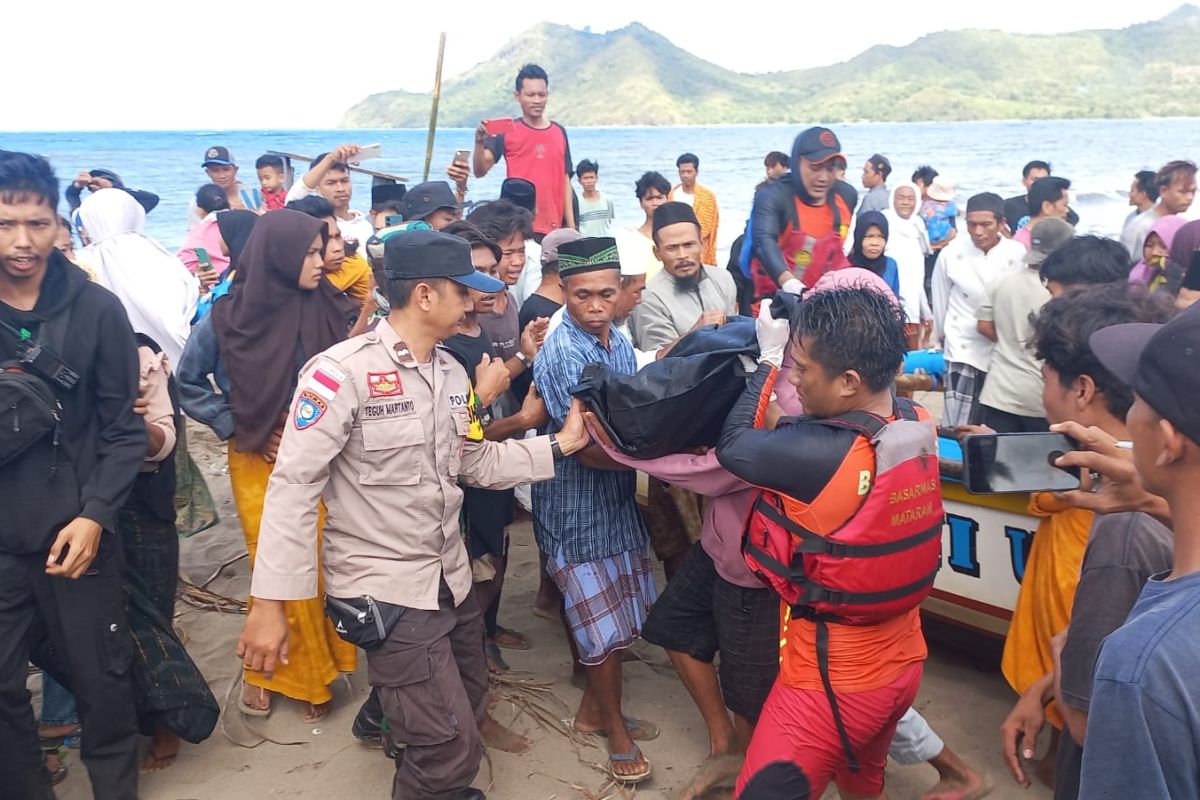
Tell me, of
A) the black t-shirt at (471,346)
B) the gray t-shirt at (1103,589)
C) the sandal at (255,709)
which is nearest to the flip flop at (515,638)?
the sandal at (255,709)

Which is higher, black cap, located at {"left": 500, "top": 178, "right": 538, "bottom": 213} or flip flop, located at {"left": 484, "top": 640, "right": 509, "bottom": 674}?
black cap, located at {"left": 500, "top": 178, "right": 538, "bottom": 213}

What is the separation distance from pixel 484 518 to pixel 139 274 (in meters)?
2.70

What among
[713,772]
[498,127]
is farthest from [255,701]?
[498,127]

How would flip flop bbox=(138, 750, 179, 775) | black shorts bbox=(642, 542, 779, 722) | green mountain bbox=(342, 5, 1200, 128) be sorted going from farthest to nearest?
green mountain bbox=(342, 5, 1200, 128), flip flop bbox=(138, 750, 179, 775), black shorts bbox=(642, 542, 779, 722)

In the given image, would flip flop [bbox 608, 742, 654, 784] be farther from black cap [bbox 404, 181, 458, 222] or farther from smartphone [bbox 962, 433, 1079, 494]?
black cap [bbox 404, 181, 458, 222]

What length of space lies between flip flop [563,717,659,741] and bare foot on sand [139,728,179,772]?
5.15 feet

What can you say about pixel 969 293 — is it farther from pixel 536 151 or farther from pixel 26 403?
pixel 26 403

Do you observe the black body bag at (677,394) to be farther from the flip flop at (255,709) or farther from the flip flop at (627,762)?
the flip flop at (255,709)

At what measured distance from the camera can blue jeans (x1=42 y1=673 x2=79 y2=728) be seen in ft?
12.1

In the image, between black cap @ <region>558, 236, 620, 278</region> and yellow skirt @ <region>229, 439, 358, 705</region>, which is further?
yellow skirt @ <region>229, 439, 358, 705</region>

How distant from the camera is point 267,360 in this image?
3.68 m

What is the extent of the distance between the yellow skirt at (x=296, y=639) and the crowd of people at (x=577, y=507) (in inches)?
0.5

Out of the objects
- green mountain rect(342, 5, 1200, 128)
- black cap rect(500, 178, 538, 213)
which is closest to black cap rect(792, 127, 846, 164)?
black cap rect(500, 178, 538, 213)

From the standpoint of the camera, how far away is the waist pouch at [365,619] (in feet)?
9.19
